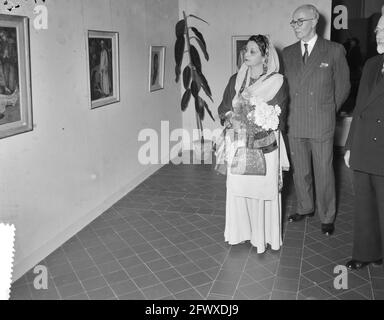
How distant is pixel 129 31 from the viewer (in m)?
5.80

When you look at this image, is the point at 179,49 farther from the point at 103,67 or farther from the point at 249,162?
the point at 249,162

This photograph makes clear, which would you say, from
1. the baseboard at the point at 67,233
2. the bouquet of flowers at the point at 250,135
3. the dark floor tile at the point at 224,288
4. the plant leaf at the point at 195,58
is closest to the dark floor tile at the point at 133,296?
the dark floor tile at the point at 224,288

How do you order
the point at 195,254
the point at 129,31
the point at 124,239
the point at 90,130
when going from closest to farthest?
the point at 195,254, the point at 124,239, the point at 90,130, the point at 129,31

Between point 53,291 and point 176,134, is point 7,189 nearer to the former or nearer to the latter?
point 53,291

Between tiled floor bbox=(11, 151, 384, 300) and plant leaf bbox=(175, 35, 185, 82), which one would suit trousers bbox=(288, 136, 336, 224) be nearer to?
tiled floor bbox=(11, 151, 384, 300)

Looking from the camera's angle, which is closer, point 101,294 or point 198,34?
point 101,294

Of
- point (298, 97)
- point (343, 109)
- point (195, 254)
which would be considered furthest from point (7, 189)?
point (343, 109)

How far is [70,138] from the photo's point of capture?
4539mm

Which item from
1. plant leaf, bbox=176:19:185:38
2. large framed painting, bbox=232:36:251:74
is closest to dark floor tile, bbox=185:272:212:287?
plant leaf, bbox=176:19:185:38

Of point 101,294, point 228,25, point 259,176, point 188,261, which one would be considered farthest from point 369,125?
point 228,25

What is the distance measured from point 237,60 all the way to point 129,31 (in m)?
2.63

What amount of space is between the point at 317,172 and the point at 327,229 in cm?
59

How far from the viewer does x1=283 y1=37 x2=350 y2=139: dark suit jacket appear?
4.47 meters

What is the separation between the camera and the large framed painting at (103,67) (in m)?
4.83
